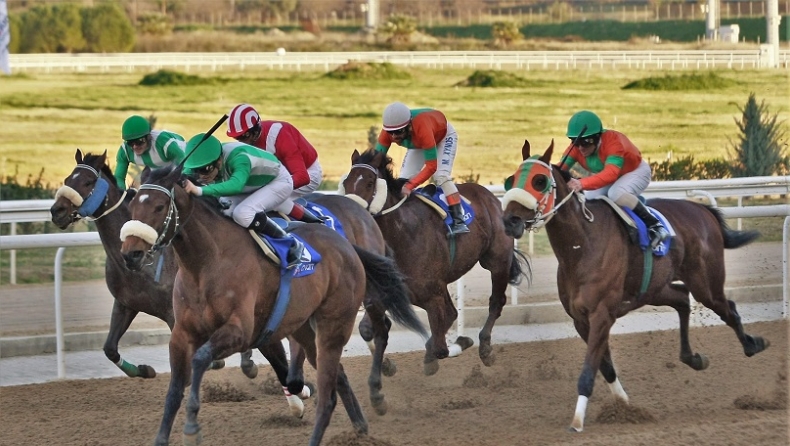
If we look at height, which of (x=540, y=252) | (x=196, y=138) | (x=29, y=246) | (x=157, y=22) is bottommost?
(x=540, y=252)

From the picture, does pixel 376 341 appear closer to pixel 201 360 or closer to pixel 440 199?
pixel 440 199

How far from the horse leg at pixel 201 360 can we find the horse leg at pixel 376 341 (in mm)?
1633

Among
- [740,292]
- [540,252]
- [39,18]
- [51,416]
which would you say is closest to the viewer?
[51,416]

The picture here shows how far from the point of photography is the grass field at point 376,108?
19266 millimetres

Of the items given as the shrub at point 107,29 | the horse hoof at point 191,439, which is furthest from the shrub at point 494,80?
the horse hoof at point 191,439

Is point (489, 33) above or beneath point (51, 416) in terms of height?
above

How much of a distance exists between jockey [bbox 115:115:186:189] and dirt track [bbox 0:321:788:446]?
1.33 metres

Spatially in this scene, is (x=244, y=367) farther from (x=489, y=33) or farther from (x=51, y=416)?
(x=489, y=33)

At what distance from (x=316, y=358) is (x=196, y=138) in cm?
123

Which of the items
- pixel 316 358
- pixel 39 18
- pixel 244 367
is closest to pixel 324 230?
pixel 316 358

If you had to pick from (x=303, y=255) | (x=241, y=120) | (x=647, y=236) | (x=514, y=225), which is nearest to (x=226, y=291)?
(x=303, y=255)

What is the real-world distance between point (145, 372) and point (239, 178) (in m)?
2.05

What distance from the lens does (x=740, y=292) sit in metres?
9.95

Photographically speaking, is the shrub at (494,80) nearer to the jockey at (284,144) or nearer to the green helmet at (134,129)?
the jockey at (284,144)
